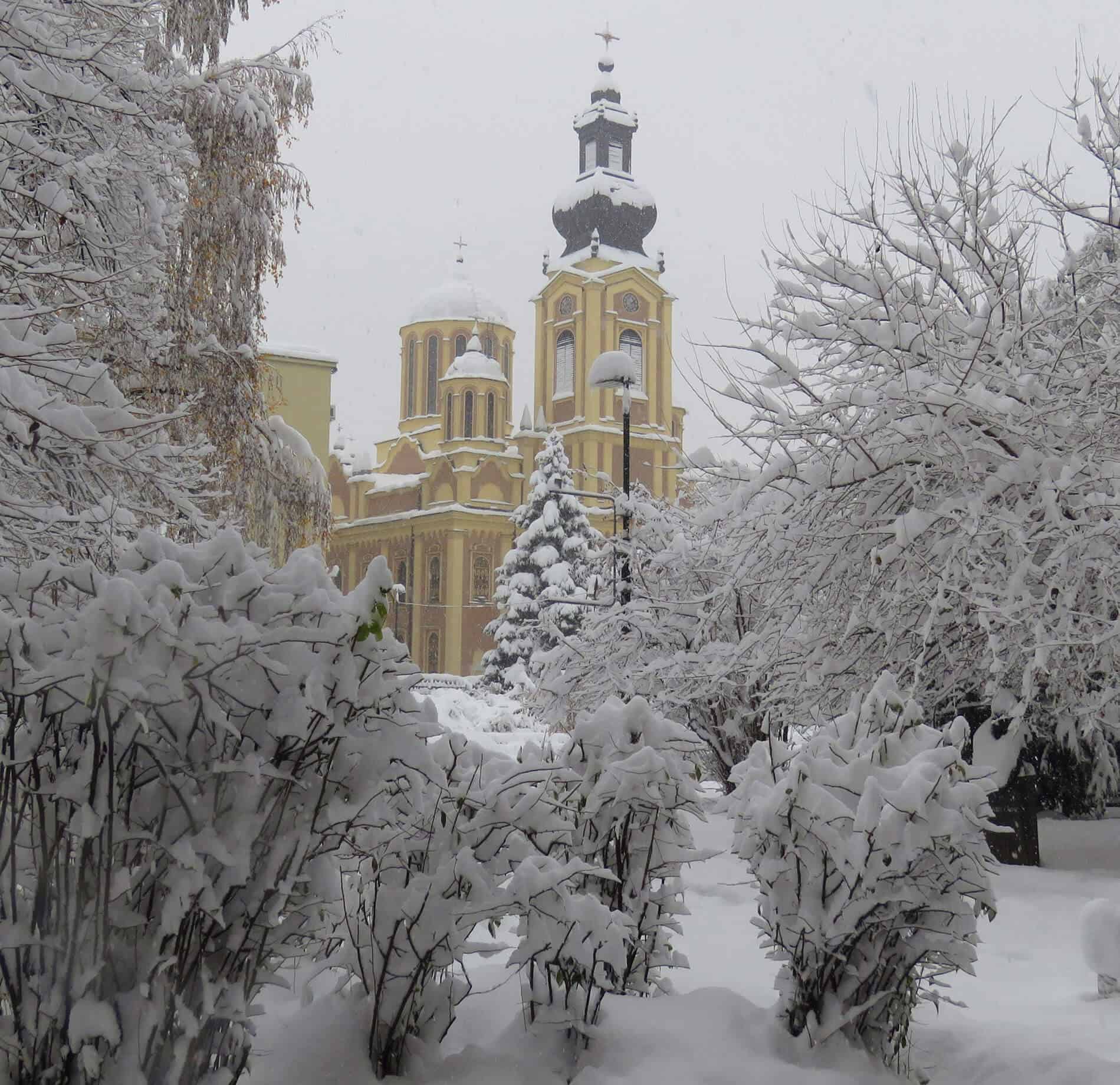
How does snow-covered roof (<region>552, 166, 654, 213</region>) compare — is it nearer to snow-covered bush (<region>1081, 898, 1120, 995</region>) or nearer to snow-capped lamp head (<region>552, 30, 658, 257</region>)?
snow-capped lamp head (<region>552, 30, 658, 257</region>)

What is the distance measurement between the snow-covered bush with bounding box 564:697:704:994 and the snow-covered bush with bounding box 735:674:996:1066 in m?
0.27

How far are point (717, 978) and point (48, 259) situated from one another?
14.3 ft

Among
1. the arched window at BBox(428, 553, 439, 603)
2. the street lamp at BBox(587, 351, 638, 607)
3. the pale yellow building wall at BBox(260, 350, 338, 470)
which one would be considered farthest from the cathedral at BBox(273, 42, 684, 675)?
the street lamp at BBox(587, 351, 638, 607)

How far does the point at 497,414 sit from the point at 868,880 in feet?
189

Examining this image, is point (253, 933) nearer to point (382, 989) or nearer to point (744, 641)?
point (382, 989)

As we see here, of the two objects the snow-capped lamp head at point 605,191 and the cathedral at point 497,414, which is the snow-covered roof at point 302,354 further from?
the snow-capped lamp head at point 605,191

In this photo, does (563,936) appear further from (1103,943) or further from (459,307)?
(459,307)

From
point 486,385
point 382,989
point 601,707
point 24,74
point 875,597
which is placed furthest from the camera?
point 486,385

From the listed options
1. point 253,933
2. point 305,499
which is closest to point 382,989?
point 253,933

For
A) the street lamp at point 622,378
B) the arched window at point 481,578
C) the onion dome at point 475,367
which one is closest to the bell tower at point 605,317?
the onion dome at point 475,367

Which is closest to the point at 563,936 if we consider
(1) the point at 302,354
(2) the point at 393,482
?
(1) the point at 302,354

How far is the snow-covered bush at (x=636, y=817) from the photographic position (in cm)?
396

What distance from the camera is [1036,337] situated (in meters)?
8.22

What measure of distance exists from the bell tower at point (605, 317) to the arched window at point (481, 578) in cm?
599
